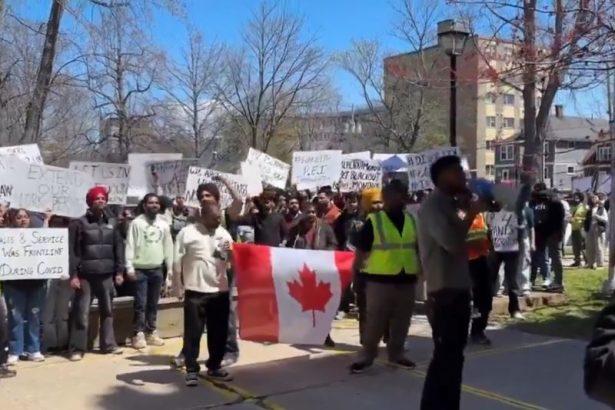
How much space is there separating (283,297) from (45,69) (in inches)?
376

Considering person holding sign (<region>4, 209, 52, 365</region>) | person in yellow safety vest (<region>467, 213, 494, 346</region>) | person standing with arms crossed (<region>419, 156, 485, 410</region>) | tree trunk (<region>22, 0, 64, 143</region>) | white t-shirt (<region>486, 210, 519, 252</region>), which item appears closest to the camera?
person standing with arms crossed (<region>419, 156, 485, 410</region>)

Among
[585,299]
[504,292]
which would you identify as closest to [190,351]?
[504,292]

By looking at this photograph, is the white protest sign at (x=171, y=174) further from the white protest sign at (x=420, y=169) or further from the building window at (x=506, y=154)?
the building window at (x=506, y=154)

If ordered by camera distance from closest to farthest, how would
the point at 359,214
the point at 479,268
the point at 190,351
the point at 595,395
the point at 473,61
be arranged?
the point at 595,395
the point at 190,351
the point at 479,268
the point at 359,214
the point at 473,61

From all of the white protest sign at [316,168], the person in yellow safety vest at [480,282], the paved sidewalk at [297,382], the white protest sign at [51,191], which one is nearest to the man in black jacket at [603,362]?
the paved sidewalk at [297,382]

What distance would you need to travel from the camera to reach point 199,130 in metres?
35.8

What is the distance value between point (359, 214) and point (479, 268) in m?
2.16

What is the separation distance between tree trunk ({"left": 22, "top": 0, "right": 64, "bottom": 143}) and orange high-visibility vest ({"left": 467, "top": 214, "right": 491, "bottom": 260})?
962cm

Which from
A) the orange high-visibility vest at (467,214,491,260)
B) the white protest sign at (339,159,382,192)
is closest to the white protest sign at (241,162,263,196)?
the white protest sign at (339,159,382,192)

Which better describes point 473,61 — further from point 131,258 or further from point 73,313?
point 73,313

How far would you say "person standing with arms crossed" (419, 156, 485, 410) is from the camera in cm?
478

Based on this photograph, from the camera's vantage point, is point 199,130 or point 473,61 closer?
point 473,61

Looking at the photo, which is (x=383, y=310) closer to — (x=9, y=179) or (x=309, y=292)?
(x=309, y=292)

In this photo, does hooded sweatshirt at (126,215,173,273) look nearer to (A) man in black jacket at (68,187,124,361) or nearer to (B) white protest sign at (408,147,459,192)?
(A) man in black jacket at (68,187,124,361)
